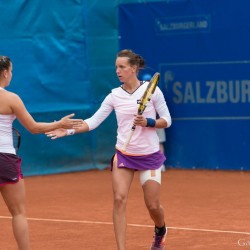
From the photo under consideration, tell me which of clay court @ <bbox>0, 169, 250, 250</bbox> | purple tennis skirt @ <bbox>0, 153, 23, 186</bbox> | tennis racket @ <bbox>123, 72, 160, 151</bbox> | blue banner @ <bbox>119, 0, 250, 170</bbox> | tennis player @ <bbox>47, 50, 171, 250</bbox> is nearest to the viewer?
purple tennis skirt @ <bbox>0, 153, 23, 186</bbox>

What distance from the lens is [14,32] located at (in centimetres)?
1370

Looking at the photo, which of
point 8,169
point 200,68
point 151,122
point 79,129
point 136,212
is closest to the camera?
point 8,169

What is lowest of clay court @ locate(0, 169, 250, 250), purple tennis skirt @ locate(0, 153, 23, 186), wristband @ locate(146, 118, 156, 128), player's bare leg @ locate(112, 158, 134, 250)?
clay court @ locate(0, 169, 250, 250)

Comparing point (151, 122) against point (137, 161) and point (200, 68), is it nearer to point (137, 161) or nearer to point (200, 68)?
point (137, 161)

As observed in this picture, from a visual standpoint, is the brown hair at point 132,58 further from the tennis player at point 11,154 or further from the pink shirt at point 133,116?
the tennis player at point 11,154

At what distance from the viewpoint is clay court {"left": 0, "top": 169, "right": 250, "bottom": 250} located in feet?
26.3

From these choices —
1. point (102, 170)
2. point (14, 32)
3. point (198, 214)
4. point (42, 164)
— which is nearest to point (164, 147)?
point (102, 170)

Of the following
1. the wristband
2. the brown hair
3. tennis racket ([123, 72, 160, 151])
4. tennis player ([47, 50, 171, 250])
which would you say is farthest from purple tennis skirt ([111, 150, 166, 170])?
the brown hair

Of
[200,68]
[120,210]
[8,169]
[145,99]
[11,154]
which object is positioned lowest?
[120,210]

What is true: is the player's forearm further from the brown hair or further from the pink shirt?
the brown hair

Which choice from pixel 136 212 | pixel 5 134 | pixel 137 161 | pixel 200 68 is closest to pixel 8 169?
pixel 5 134

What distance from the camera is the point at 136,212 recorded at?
10078 mm

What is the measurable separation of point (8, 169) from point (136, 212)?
398 cm

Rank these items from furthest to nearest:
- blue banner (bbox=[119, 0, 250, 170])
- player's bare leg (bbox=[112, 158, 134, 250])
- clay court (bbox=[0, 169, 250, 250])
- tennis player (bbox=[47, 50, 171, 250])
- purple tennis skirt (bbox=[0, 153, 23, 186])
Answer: blue banner (bbox=[119, 0, 250, 170]), clay court (bbox=[0, 169, 250, 250]), tennis player (bbox=[47, 50, 171, 250]), player's bare leg (bbox=[112, 158, 134, 250]), purple tennis skirt (bbox=[0, 153, 23, 186])
